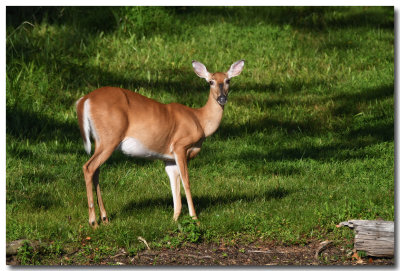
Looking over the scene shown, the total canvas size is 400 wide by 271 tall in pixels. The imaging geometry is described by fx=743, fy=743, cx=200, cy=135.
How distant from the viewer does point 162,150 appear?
619cm

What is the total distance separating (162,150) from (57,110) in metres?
3.61

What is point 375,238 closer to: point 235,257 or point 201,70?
Result: point 235,257

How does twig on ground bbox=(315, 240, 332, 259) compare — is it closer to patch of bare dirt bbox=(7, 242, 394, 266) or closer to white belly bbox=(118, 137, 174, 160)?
patch of bare dirt bbox=(7, 242, 394, 266)

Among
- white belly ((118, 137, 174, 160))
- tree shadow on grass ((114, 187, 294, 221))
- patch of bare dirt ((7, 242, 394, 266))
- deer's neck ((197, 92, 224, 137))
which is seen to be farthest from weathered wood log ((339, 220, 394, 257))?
white belly ((118, 137, 174, 160))

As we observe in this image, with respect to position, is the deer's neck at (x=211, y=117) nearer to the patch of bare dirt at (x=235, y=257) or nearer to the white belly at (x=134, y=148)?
the white belly at (x=134, y=148)

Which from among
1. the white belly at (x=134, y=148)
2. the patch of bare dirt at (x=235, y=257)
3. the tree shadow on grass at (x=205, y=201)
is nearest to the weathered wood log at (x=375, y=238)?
the patch of bare dirt at (x=235, y=257)

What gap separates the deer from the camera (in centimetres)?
593

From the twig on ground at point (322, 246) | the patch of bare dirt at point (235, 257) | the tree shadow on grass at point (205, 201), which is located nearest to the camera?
the patch of bare dirt at point (235, 257)

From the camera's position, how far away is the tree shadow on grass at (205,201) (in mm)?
6750

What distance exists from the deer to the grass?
0.45 meters

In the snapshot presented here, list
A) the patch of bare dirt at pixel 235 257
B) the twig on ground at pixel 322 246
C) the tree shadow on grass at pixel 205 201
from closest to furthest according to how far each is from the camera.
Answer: the patch of bare dirt at pixel 235 257, the twig on ground at pixel 322 246, the tree shadow on grass at pixel 205 201

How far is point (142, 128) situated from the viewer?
605cm

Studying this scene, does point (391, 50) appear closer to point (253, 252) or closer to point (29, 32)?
point (29, 32)

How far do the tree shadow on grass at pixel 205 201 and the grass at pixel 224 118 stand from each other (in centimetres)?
3
